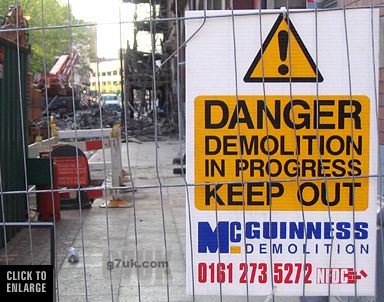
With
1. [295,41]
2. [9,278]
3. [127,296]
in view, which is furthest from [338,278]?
[127,296]

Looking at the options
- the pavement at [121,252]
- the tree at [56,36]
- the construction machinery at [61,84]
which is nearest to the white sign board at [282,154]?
the tree at [56,36]

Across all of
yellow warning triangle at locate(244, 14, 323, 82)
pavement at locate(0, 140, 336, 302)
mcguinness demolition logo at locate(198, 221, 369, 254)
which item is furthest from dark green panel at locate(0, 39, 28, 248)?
yellow warning triangle at locate(244, 14, 323, 82)

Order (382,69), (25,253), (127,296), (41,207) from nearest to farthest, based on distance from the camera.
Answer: (382,69), (127,296), (25,253), (41,207)

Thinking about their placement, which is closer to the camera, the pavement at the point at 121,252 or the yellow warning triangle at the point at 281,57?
the yellow warning triangle at the point at 281,57

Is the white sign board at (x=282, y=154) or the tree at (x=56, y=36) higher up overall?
the tree at (x=56, y=36)

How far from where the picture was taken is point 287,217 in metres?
2.42

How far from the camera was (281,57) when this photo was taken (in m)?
2.34

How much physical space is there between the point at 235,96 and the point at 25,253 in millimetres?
4774

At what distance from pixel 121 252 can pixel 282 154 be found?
4.15m

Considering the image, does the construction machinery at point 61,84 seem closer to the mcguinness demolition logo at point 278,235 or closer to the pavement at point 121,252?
A: the pavement at point 121,252

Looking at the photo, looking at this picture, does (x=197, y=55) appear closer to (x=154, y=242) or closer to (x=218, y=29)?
(x=218, y=29)

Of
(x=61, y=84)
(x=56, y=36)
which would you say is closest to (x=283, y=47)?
(x=56, y=36)

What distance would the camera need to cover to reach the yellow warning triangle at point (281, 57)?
233 cm

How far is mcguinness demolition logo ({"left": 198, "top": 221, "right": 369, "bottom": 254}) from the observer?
95.3 inches
